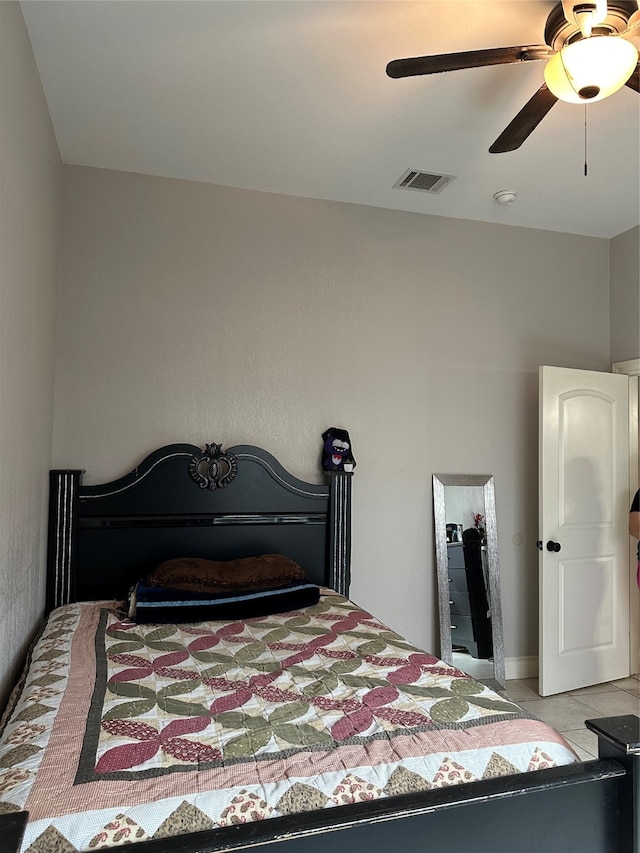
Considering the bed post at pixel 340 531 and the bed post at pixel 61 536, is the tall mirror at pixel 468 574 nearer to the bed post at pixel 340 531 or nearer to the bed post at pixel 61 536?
the bed post at pixel 340 531

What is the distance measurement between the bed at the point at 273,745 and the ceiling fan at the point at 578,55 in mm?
1691

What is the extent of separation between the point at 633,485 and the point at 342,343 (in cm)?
206

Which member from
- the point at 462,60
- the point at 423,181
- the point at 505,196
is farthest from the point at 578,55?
the point at 505,196

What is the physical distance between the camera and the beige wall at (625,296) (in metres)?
3.83

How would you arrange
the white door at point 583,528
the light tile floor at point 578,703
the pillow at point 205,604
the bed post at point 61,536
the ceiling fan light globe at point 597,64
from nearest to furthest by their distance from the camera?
the ceiling fan light globe at point 597,64 → the pillow at point 205,604 → the bed post at point 61,536 → the light tile floor at point 578,703 → the white door at point 583,528

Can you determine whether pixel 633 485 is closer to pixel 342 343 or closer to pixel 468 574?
pixel 468 574

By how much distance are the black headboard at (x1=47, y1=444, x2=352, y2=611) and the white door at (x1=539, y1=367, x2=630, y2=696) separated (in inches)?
48.8

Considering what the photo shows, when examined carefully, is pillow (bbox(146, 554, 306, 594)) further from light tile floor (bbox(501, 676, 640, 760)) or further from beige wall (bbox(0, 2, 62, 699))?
light tile floor (bbox(501, 676, 640, 760))

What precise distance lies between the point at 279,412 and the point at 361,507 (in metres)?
0.72

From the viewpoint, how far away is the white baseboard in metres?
3.74

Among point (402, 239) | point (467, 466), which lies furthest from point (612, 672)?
point (402, 239)

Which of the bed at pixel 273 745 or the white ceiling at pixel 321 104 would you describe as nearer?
the bed at pixel 273 745

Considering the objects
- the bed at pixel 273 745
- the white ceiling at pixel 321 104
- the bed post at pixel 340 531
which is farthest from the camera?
the bed post at pixel 340 531

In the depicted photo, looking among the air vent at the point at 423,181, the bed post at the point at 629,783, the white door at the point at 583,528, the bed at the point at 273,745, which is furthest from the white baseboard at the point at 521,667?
the air vent at the point at 423,181
